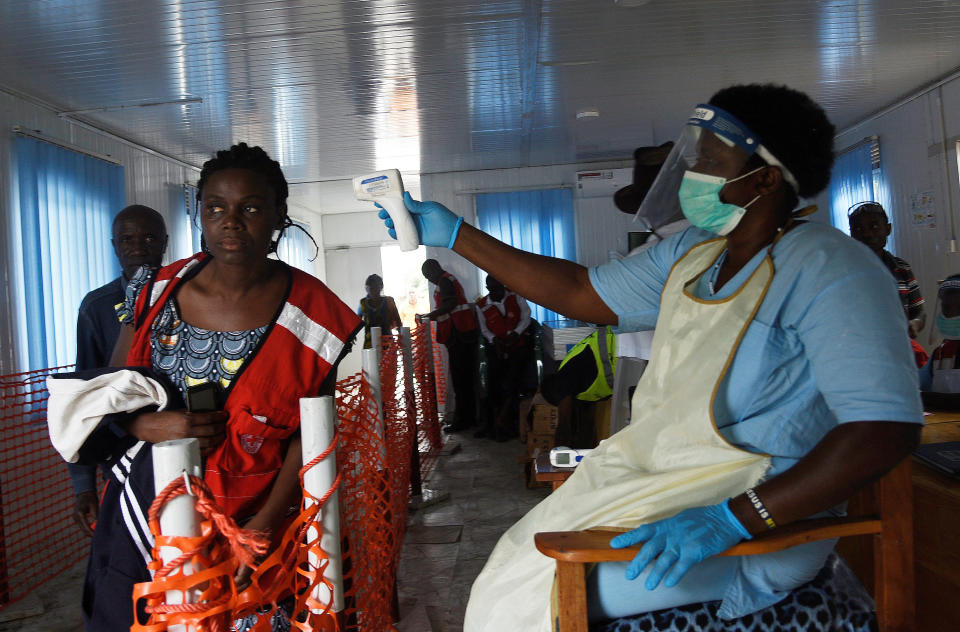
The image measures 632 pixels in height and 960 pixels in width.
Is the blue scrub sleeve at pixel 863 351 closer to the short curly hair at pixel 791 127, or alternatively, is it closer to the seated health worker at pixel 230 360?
the short curly hair at pixel 791 127

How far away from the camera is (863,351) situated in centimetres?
109

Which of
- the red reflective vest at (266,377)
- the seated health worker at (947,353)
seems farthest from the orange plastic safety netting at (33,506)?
the seated health worker at (947,353)

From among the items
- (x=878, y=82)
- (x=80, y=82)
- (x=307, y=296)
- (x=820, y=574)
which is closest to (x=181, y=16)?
(x=80, y=82)

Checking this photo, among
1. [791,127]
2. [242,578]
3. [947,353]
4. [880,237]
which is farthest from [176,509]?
[880,237]

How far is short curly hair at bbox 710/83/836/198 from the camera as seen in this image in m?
1.34

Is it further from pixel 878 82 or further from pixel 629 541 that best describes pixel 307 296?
pixel 878 82

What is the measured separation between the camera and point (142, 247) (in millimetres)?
3061

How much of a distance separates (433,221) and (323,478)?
738mm

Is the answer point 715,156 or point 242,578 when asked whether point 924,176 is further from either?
point 242,578

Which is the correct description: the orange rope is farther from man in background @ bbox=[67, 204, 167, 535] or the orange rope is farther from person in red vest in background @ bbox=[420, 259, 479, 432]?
person in red vest in background @ bbox=[420, 259, 479, 432]

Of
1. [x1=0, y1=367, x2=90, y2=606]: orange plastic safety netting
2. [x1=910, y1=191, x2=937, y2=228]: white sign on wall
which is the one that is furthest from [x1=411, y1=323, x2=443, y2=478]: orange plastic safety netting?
[x1=910, y1=191, x2=937, y2=228]: white sign on wall

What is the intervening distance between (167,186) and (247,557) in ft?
23.5

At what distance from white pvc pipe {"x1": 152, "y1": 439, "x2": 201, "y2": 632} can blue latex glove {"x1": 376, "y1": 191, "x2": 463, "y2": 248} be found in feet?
3.18

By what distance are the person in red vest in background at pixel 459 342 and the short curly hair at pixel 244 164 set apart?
17.0ft
